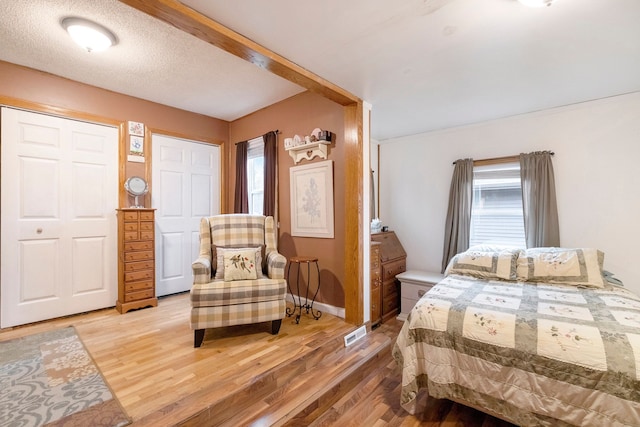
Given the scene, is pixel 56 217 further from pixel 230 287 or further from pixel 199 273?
pixel 230 287

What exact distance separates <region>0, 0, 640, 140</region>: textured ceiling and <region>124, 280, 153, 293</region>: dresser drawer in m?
2.11

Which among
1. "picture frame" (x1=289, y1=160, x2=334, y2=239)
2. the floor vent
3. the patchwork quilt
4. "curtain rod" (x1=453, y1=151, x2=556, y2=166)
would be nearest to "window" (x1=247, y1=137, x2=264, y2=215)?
"picture frame" (x1=289, y1=160, x2=334, y2=239)

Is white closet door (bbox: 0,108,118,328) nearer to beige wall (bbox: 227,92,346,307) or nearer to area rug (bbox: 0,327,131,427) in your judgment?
area rug (bbox: 0,327,131,427)

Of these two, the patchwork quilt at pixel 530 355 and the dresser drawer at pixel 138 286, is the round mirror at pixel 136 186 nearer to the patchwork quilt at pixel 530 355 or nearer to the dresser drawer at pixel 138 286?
the dresser drawer at pixel 138 286

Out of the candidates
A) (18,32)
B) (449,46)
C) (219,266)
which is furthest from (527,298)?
(18,32)

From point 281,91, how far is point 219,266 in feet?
6.41

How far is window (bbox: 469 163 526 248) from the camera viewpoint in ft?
11.1

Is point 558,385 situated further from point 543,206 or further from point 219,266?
point 219,266

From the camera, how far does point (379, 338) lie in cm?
275

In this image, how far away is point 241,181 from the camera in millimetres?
3932

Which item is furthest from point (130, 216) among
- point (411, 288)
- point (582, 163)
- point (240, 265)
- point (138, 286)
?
point (582, 163)

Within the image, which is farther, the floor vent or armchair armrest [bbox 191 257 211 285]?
the floor vent

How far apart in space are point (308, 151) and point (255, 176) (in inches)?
42.0

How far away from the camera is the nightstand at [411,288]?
134 inches
